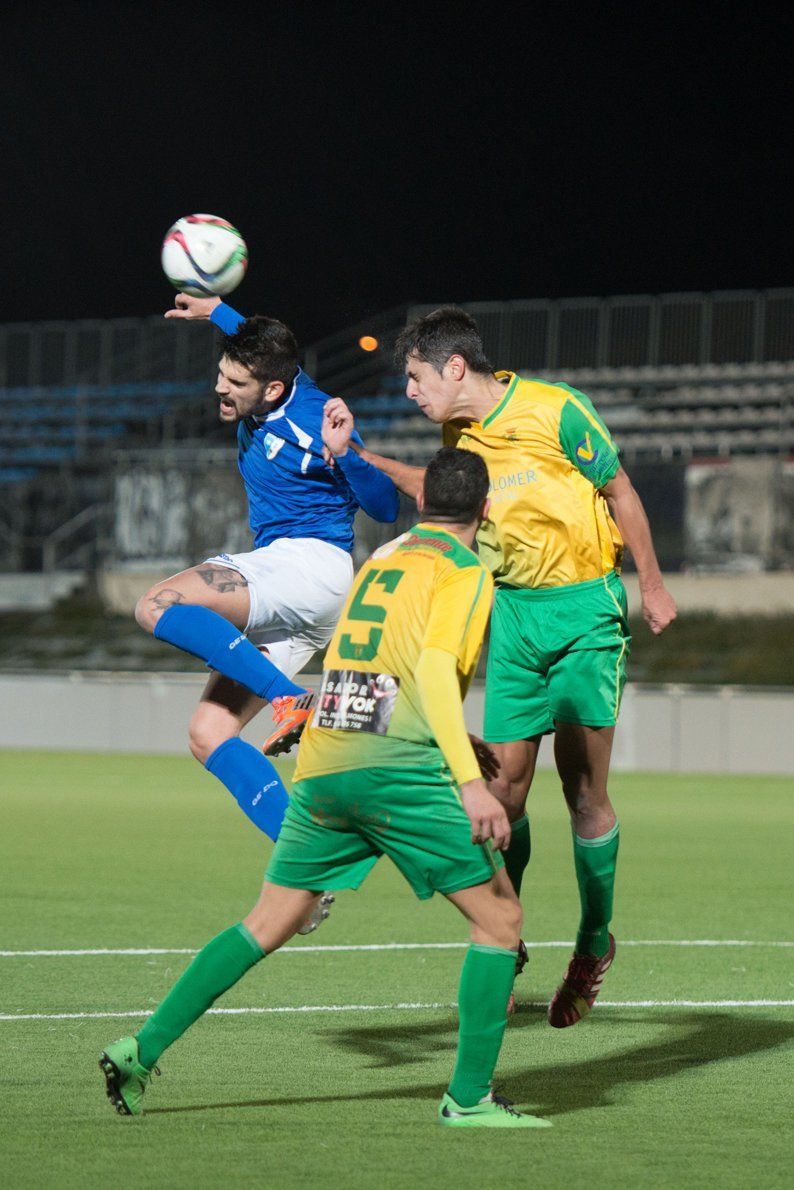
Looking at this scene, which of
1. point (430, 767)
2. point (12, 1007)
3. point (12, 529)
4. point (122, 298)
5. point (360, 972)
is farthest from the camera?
point (122, 298)

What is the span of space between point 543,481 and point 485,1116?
2.17m

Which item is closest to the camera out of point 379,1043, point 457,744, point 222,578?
point 457,744

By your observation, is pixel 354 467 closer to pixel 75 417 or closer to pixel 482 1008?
pixel 482 1008

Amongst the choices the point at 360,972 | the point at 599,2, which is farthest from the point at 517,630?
the point at 599,2

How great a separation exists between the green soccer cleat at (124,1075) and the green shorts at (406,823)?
0.67 metres

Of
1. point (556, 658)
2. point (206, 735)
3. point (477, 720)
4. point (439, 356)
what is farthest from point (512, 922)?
point (477, 720)

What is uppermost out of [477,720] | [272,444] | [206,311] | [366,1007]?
[206,311]

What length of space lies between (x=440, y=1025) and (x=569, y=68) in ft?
78.5

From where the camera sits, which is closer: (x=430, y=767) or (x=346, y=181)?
(x=430, y=767)

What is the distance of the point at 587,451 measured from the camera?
556 centimetres

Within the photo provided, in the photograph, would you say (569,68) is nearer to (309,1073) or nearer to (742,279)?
(742,279)

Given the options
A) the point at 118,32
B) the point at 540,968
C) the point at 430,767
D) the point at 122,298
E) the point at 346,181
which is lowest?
the point at 540,968

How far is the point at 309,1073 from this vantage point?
16.3 ft

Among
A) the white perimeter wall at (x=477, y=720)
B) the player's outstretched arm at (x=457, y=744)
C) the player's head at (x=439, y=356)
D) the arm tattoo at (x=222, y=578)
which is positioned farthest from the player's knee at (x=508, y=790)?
the white perimeter wall at (x=477, y=720)
